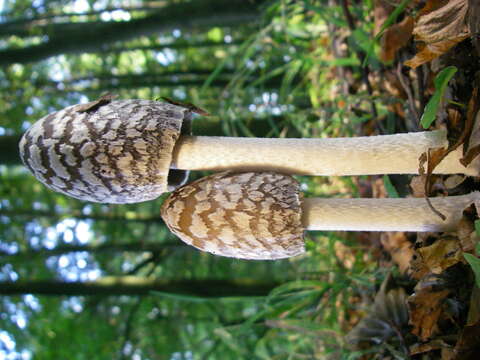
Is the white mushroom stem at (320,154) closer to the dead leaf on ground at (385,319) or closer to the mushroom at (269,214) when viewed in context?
the mushroom at (269,214)

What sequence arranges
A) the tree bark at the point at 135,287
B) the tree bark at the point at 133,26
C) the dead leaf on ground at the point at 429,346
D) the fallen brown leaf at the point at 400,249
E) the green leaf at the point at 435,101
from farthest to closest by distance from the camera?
the tree bark at the point at 133,26
the tree bark at the point at 135,287
the fallen brown leaf at the point at 400,249
the dead leaf on ground at the point at 429,346
the green leaf at the point at 435,101

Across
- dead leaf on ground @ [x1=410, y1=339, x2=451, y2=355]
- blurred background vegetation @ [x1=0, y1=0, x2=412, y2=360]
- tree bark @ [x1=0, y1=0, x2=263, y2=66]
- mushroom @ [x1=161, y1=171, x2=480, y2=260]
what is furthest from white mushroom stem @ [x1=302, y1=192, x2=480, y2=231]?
tree bark @ [x1=0, y1=0, x2=263, y2=66]

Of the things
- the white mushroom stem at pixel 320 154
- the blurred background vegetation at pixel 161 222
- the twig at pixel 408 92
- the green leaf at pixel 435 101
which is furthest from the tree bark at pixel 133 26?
the green leaf at pixel 435 101

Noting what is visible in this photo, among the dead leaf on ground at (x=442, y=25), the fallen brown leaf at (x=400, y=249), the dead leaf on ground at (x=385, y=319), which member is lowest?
the dead leaf on ground at (x=385, y=319)

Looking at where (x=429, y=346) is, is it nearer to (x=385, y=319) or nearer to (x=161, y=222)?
(x=385, y=319)

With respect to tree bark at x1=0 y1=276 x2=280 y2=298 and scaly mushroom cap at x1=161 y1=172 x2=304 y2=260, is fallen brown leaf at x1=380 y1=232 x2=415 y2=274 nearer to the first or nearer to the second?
scaly mushroom cap at x1=161 y1=172 x2=304 y2=260

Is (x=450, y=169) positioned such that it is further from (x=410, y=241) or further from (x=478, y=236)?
(x=410, y=241)

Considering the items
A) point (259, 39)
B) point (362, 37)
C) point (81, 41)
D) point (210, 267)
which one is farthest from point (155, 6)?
point (362, 37)

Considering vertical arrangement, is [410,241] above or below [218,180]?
below
